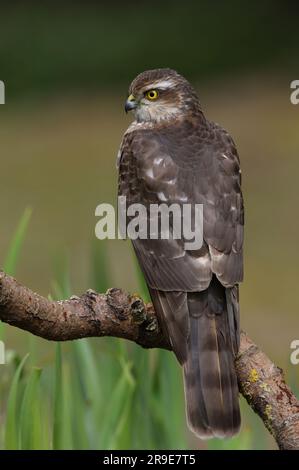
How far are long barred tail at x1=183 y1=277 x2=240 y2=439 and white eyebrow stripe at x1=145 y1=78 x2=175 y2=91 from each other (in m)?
0.92

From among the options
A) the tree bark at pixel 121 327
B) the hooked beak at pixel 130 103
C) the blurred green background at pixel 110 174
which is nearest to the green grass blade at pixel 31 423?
the blurred green background at pixel 110 174

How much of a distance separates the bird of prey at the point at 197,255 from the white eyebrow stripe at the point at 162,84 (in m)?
0.01

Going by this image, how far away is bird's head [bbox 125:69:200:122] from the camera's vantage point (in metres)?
3.95

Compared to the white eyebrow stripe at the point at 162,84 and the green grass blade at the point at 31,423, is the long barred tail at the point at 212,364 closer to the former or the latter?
the green grass blade at the point at 31,423

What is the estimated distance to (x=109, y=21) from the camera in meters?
13.7

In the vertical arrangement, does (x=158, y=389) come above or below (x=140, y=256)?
below

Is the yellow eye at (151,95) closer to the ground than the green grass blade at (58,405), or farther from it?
farther from it

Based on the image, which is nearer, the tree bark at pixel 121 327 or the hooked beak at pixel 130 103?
the tree bark at pixel 121 327

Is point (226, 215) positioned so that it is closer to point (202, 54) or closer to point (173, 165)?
point (173, 165)

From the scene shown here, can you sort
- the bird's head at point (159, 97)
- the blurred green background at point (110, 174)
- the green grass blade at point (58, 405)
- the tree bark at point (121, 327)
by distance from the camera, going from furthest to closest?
the bird's head at point (159, 97) → the blurred green background at point (110, 174) → the green grass blade at point (58, 405) → the tree bark at point (121, 327)

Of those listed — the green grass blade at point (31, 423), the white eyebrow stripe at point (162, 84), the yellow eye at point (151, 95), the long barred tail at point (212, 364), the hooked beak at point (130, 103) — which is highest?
the white eyebrow stripe at point (162, 84)

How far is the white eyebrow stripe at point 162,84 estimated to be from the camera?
13.0 ft

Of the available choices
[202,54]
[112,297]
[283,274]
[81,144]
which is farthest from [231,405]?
[202,54]

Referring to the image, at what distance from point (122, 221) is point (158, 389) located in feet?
1.83
